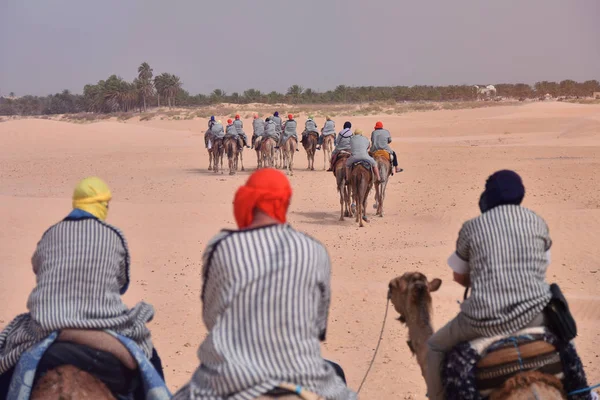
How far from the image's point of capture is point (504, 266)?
15.4 feet

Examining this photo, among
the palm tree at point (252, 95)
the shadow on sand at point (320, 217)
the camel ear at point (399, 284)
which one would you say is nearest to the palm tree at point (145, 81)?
the palm tree at point (252, 95)

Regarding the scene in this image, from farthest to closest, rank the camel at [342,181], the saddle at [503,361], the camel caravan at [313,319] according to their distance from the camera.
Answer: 1. the camel at [342,181]
2. the saddle at [503,361]
3. the camel caravan at [313,319]

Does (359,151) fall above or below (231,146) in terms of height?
above

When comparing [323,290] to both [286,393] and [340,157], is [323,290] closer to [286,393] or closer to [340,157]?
[286,393]

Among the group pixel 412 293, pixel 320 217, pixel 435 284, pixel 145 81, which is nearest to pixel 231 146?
pixel 320 217

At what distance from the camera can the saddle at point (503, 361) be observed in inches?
184

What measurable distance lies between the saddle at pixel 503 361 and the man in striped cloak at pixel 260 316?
50.5 inches

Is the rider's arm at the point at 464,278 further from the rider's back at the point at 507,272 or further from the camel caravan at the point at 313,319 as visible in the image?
the rider's back at the point at 507,272

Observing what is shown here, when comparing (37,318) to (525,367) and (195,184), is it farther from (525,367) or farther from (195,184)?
(195,184)

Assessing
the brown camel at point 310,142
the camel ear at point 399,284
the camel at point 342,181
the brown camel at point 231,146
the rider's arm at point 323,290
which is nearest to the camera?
the rider's arm at point 323,290

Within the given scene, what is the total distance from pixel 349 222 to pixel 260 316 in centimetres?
1425

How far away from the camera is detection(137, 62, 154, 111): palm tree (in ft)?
300

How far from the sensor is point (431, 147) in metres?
38.3

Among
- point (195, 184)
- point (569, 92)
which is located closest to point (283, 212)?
point (195, 184)
